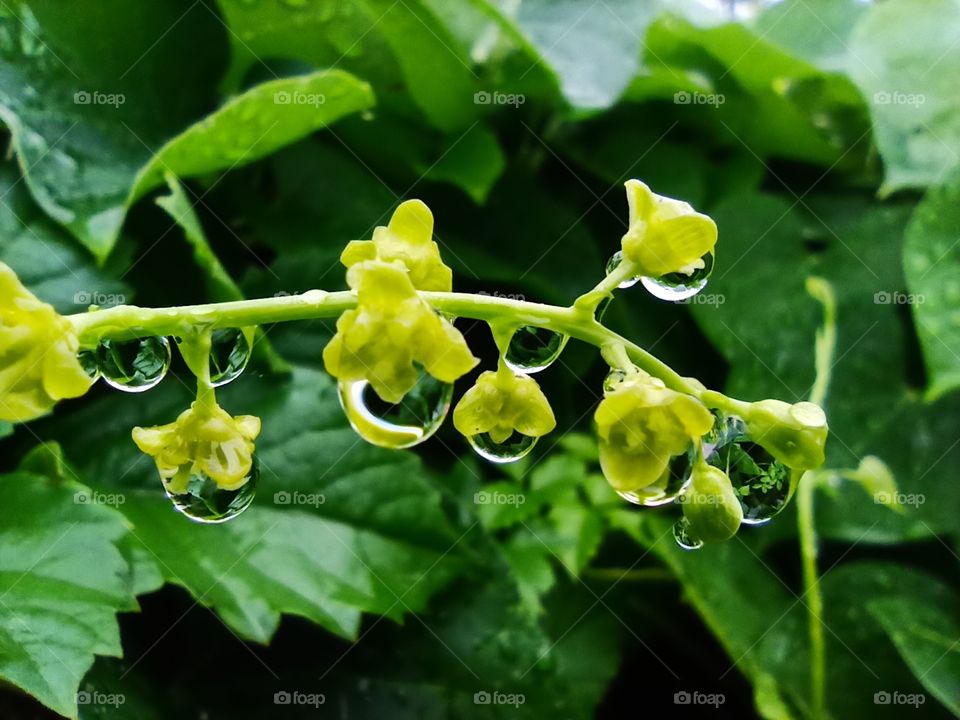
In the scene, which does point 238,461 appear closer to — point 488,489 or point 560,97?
point 488,489

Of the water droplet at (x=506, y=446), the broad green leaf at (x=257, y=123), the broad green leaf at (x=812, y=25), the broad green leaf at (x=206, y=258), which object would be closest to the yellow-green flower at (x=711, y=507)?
the water droplet at (x=506, y=446)

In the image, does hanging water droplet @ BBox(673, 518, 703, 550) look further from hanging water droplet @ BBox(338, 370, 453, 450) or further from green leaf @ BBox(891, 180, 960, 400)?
green leaf @ BBox(891, 180, 960, 400)

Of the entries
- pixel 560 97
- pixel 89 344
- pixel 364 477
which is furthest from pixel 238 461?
pixel 560 97

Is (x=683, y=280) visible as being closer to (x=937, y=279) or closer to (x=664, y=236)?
(x=664, y=236)

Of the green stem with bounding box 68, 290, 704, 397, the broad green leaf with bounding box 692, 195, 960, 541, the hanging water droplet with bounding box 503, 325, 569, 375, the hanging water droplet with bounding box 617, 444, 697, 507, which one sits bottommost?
the broad green leaf with bounding box 692, 195, 960, 541

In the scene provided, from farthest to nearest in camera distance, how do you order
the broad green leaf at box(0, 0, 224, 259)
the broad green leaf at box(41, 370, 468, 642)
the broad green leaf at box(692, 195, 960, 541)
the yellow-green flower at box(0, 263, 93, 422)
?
1. the broad green leaf at box(692, 195, 960, 541)
2. the broad green leaf at box(0, 0, 224, 259)
3. the broad green leaf at box(41, 370, 468, 642)
4. the yellow-green flower at box(0, 263, 93, 422)

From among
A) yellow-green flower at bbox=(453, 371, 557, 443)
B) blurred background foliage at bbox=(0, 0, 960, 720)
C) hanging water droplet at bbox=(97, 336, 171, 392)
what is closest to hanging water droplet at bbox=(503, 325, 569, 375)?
yellow-green flower at bbox=(453, 371, 557, 443)
